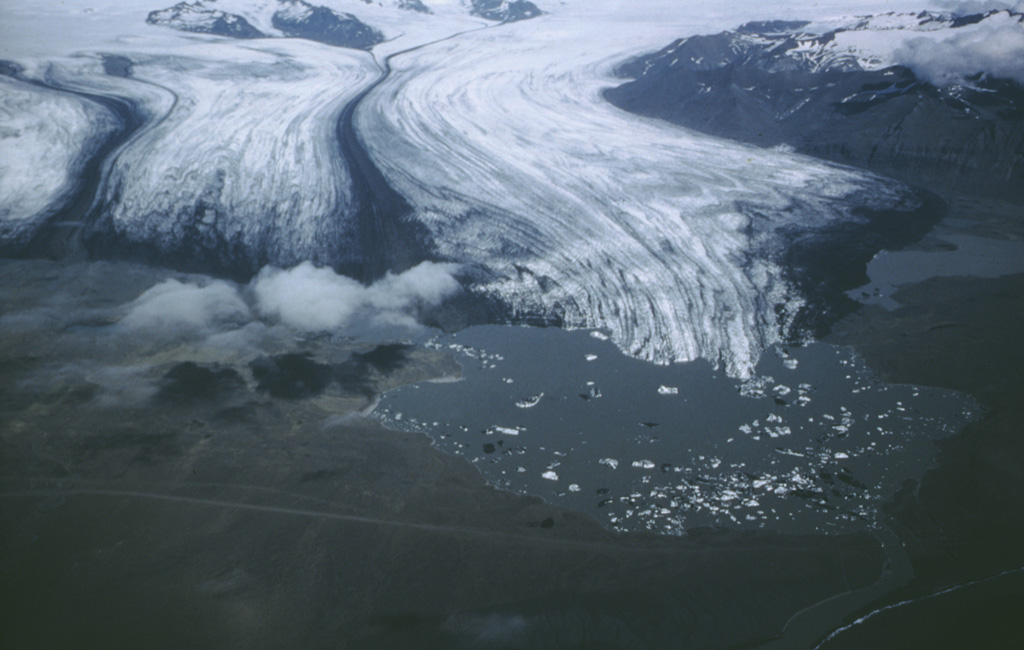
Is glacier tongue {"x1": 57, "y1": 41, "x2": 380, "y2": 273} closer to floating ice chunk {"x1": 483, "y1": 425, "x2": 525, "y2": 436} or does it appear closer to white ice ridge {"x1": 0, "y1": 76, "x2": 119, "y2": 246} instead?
white ice ridge {"x1": 0, "y1": 76, "x2": 119, "y2": 246}

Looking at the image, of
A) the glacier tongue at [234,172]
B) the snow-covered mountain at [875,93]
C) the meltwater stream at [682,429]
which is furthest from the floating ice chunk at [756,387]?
the snow-covered mountain at [875,93]

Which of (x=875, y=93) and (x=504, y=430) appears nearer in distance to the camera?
(x=504, y=430)

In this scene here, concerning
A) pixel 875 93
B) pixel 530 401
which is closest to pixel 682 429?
pixel 530 401

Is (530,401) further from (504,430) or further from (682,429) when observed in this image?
(682,429)

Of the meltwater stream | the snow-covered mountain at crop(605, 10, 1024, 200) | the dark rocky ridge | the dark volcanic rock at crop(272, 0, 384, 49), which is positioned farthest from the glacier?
the dark volcanic rock at crop(272, 0, 384, 49)

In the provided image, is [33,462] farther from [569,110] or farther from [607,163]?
[569,110]

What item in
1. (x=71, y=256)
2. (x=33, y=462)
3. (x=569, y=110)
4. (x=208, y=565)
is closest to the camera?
(x=208, y=565)

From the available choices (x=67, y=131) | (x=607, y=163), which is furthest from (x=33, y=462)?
(x=607, y=163)
